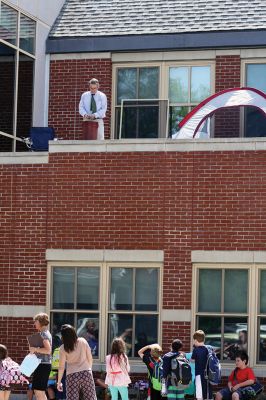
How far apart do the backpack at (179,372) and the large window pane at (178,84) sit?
7.36m

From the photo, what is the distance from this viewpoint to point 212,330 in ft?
67.9

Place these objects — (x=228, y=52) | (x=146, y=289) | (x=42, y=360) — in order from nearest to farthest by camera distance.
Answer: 1. (x=42, y=360)
2. (x=146, y=289)
3. (x=228, y=52)

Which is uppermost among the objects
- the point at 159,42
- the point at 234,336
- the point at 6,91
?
the point at 159,42

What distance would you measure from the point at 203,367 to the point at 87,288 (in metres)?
3.23

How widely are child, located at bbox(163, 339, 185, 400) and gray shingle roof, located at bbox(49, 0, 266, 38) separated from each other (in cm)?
786

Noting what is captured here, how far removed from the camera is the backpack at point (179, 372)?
61.1ft

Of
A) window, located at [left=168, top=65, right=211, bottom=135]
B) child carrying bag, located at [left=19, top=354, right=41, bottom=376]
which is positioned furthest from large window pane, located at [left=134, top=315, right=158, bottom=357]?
window, located at [left=168, top=65, right=211, bottom=135]

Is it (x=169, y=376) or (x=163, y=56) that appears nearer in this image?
(x=169, y=376)

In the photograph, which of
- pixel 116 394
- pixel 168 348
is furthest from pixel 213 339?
pixel 116 394

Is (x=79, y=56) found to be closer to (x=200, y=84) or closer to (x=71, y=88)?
(x=71, y=88)

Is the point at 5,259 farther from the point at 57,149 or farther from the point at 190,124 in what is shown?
the point at 190,124

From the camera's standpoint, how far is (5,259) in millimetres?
21703

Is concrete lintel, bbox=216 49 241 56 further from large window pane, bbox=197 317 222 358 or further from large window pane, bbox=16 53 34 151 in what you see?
large window pane, bbox=197 317 222 358

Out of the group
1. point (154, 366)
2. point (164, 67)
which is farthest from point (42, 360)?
point (164, 67)
